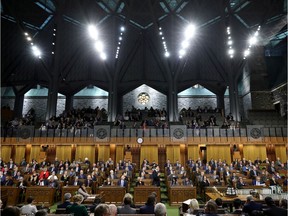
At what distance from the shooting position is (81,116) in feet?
75.0

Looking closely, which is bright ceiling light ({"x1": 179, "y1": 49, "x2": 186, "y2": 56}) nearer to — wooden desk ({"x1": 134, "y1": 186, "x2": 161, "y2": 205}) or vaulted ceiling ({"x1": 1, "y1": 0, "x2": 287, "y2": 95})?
vaulted ceiling ({"x1": 1, "y1": 0, "x2": 287, "y2": 95})

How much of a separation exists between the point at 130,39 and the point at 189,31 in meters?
6.53

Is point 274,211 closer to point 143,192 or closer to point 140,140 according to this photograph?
point 143,192

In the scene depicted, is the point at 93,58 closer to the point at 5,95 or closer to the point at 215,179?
the point at 5,95

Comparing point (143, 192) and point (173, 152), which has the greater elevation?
point (173, 152)

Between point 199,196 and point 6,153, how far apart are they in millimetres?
16543

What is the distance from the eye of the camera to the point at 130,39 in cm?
2455

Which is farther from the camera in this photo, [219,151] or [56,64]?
[56,64]

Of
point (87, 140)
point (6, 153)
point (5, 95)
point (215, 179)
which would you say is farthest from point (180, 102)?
→ point (5, 95)

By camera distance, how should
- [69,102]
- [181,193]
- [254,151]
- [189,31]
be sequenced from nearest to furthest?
[181,193]
[254,151]
[189,31]
[69,102]

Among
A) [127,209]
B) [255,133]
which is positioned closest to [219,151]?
[255,133]

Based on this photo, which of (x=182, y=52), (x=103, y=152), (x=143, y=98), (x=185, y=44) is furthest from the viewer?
(x=143, y=98)

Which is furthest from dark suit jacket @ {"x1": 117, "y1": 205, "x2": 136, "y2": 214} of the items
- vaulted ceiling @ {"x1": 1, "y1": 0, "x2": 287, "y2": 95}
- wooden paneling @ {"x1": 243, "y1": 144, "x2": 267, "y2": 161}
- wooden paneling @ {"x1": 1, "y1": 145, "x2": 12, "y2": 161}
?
vaulted ceiling @ {"x1": 1, "y1": 0, "x2": 287, "y2": 95}

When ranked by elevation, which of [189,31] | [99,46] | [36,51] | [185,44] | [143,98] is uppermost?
[189,31]
